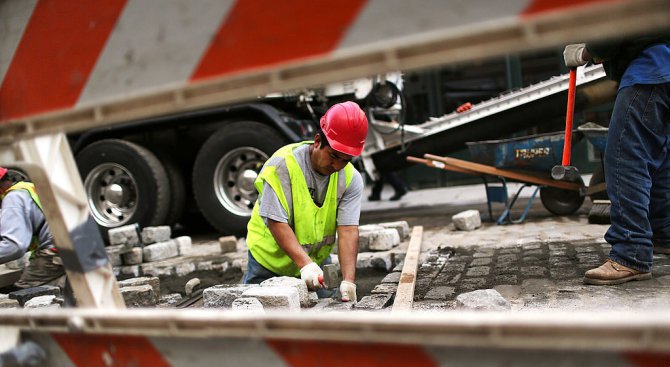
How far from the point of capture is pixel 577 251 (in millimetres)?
4523

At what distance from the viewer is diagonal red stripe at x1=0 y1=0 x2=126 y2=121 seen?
1.49m

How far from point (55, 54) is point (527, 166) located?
17.2 feet

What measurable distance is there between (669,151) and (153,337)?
3526 millimetres

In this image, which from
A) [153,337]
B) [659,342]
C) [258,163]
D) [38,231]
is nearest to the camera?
[659,342]

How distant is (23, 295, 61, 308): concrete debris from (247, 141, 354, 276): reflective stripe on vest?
1.39 m

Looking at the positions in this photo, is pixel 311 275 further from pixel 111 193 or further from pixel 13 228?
pixel 111 193

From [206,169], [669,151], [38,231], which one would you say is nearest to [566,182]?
[669,151]

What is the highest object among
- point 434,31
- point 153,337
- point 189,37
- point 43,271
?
point 189,37

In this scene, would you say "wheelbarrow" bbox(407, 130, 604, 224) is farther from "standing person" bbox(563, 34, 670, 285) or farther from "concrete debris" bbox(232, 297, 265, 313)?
"concrete debris" bbox(232, 297, 265, 313)

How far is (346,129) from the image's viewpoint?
328cm

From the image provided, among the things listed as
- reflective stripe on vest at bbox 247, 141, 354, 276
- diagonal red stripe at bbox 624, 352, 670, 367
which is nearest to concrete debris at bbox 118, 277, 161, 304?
reflective stripe on vest at bbox 247, 141, 354, 276

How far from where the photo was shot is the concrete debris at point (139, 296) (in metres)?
4.12

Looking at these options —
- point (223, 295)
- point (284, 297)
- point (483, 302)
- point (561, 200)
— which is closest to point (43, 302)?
point (223, 295)

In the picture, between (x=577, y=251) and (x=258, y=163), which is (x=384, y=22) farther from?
(x=258, y=163)
